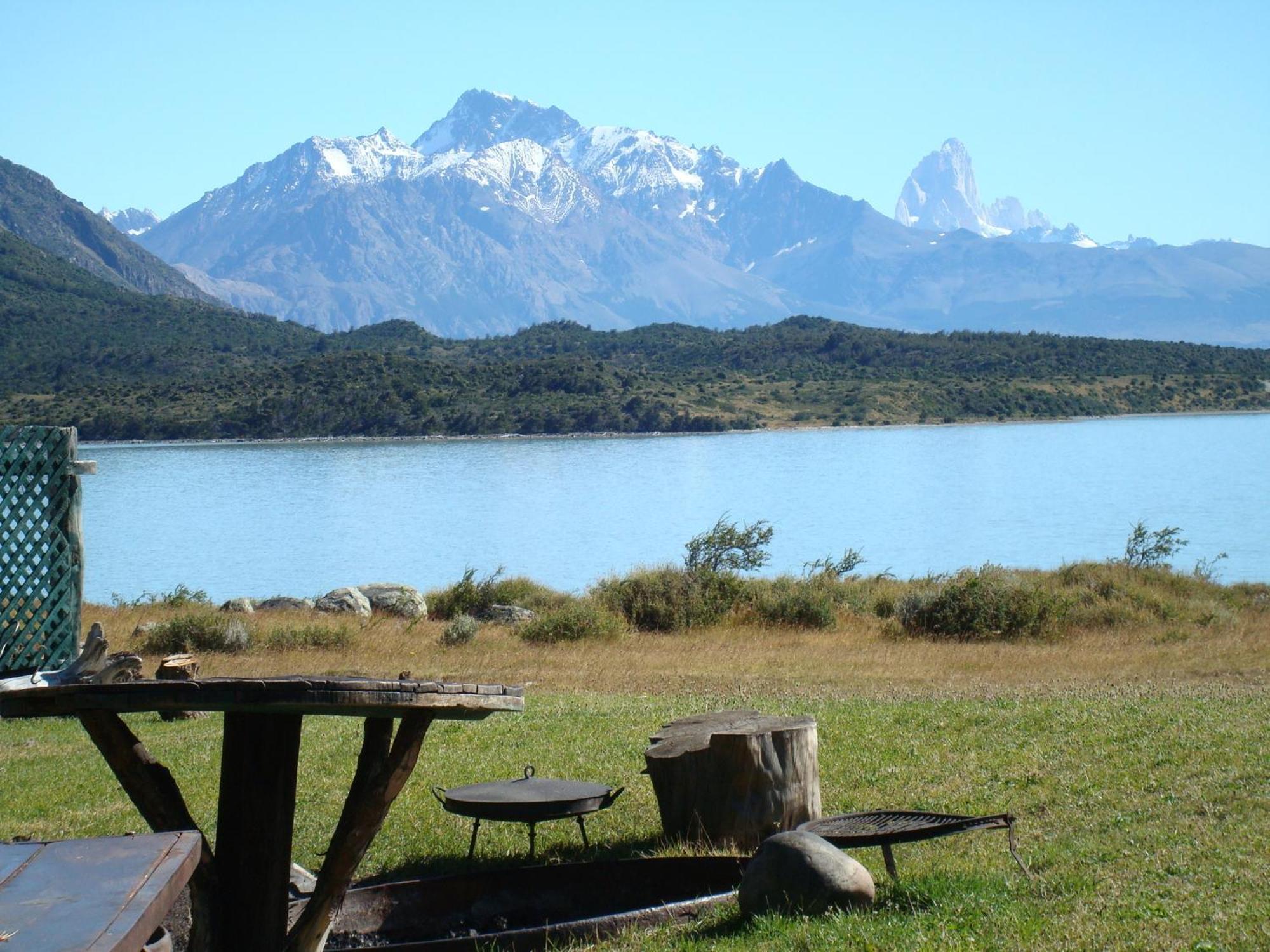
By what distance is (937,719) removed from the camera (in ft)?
35.0

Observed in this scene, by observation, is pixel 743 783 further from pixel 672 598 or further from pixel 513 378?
pixel 513 378

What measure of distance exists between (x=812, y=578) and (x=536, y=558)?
19.6m

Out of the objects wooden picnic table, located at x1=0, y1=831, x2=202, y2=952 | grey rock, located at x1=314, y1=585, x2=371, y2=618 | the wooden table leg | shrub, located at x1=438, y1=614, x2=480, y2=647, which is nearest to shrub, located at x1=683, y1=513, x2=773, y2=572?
grey rock, located at x1=314, y1=585, x2=371, y2=618

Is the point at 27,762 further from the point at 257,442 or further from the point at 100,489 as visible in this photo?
the point at 257,442

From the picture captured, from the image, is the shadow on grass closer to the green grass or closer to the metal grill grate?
the green grass

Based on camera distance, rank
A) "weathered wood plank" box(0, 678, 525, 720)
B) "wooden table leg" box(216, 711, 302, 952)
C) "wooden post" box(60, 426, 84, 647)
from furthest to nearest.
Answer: "wooden post" box(60, 426, 84, 647) → "wooden table leg" box(216, 711, 302, 952) → "weathered wood plank" box(0, 678, 525, 720)

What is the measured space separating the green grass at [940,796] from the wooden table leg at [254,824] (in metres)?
1.56

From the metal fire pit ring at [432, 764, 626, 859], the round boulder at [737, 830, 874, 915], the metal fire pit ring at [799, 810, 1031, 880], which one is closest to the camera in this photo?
the round boulder at [737, 830, 874, 915]

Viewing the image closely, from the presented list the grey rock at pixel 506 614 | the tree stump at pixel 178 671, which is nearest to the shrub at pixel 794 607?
the grey rock at pixel 506 614

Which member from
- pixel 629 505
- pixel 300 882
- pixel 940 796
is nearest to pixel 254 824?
pixel 300 882

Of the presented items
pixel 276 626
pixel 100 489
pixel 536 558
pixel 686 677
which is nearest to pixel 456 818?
pixel 686 677

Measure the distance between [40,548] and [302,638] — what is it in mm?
4521

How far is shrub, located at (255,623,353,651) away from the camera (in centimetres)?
1666

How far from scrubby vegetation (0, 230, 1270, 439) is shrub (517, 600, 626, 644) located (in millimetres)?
72559
